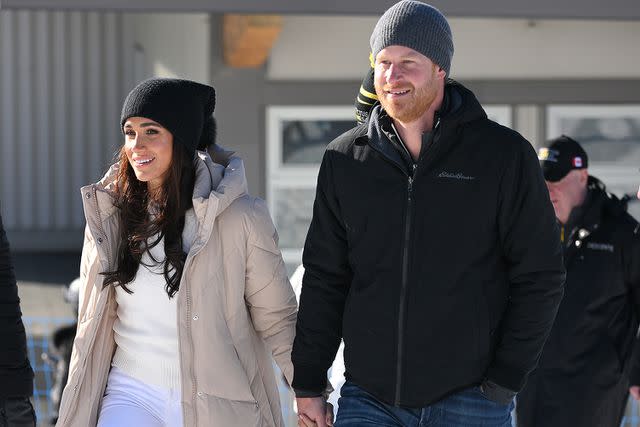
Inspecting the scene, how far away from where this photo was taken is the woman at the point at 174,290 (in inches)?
153

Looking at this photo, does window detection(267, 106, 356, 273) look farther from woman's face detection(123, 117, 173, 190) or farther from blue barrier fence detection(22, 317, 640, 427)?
woman's face detection(123, 117, 173, 190)

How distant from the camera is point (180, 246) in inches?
156

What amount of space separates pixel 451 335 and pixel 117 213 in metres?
1.32

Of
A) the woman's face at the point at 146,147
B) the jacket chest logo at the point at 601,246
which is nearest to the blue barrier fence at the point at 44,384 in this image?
the jacket chest logo at the point at 601,246

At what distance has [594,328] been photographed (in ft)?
16.0

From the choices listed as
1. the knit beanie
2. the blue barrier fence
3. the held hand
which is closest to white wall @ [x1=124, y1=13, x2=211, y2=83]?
the blue barrier fence

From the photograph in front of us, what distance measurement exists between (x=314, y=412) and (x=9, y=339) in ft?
3.25

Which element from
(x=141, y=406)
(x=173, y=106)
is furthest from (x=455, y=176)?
(x=141, y=406)

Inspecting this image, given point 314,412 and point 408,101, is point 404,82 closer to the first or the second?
point 408,101

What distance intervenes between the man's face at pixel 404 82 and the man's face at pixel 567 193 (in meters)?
1.76

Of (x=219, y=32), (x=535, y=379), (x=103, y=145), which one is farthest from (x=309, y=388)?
(x=103, y=145)

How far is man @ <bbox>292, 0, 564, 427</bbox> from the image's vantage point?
3.39 m

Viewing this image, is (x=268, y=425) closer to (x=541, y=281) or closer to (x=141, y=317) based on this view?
(x=141, y=317)

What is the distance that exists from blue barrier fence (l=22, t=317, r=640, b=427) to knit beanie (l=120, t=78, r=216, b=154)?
2.00m
